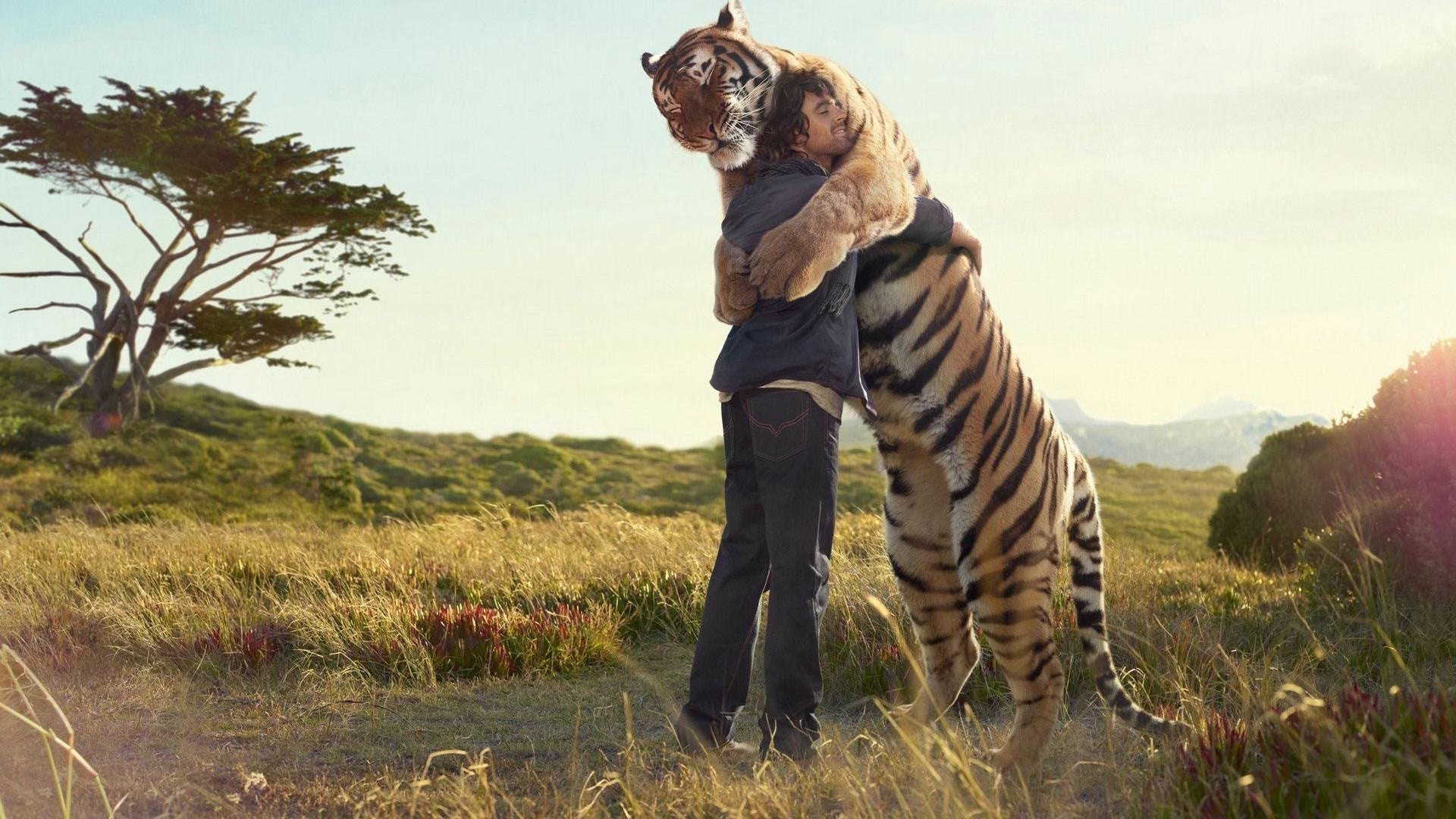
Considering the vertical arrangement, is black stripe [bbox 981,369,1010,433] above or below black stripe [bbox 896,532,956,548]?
above

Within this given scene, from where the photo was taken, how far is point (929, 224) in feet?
11.9

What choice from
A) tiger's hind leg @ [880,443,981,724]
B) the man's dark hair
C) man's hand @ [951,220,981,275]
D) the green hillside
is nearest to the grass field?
tiger's hind leg @ [880,443,981,724]

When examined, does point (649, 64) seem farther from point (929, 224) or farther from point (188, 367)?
point (188, 367)

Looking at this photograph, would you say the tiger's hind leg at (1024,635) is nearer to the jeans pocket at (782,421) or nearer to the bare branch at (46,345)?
the jeans pocket at (782,421)

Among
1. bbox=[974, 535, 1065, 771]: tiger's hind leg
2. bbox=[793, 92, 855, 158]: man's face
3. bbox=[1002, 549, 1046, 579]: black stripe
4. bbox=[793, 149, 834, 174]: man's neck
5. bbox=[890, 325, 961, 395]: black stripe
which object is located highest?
bbox=[793, 92, 855, 158]: man's face

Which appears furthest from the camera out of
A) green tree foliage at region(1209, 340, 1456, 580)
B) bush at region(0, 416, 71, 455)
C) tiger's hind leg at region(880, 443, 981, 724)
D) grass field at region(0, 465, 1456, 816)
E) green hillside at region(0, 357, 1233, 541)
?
bush at region(0, 416, 71, 455)

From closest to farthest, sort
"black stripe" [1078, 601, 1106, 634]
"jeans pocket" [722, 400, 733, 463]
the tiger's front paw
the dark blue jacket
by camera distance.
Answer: the tiger's front paw → the dark blue jacket → "jeans pocket" [722, 400, 733, 463] → "black stripe" [1078, 601, 1106, 634]

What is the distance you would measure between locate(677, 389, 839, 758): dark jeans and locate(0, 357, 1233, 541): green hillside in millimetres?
14255

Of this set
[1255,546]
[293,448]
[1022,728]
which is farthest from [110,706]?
[293,448]

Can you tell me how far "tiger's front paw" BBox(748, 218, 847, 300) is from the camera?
3260 millimetres

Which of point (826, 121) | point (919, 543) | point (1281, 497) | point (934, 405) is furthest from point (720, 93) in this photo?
point (1281, 497)

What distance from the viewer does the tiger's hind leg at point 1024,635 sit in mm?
3771

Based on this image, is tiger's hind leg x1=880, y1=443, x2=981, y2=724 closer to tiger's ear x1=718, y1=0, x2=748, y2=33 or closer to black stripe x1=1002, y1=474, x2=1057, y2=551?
black stripe x1=1002, y1=474, x2=1057, y2=551

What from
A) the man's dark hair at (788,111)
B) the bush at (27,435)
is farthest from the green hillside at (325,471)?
the man's dark hair at (788,111)
